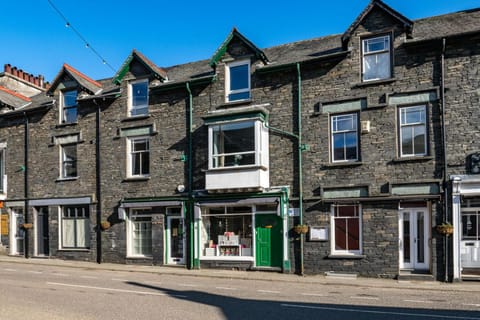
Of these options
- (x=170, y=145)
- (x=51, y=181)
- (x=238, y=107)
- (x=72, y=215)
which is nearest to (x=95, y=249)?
(x=72, y=215)

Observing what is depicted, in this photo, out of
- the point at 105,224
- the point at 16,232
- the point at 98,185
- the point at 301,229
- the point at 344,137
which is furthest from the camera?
the point at 16,232

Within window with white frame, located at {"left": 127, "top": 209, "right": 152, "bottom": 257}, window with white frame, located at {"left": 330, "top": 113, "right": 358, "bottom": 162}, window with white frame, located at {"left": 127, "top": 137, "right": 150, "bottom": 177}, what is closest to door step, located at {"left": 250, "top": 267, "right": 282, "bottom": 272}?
window with white frame, located at {"left": 330, "top": 113, "right": 358, "bottom": 162}

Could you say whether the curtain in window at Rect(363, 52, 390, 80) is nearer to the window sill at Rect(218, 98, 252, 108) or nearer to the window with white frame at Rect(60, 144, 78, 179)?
the window sill at Rect(218, 98, 252, 108)

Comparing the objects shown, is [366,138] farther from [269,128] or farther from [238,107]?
[238,107]

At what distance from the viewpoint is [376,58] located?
1625cm

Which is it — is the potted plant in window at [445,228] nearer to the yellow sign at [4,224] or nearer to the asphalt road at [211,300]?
the asphalt road at [211,300]

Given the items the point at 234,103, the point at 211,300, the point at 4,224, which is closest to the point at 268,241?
the point at 234,103

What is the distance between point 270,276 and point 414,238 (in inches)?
202

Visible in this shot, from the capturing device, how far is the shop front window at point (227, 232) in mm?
17953

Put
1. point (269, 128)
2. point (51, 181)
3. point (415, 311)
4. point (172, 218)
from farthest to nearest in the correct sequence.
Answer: point (51, 181) → point (172, 218) → point (269, 128) → point (415, 311)

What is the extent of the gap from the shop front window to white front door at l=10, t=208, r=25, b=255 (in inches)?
414

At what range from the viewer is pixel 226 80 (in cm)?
1859

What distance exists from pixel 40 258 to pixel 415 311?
1836 centimetres

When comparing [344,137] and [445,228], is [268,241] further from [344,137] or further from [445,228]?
[445,228]
